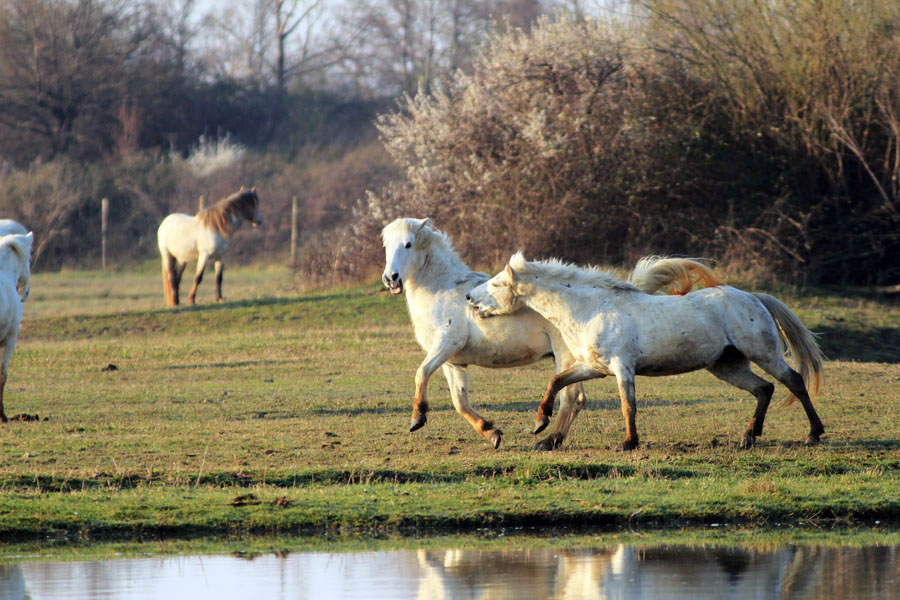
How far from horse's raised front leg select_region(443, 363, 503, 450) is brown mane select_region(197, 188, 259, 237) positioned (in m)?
14.3

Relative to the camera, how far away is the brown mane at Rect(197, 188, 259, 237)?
75.9 feet

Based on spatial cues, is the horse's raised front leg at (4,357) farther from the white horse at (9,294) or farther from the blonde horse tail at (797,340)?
the blonde horse tail at (797,340)

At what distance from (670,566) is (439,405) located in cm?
592

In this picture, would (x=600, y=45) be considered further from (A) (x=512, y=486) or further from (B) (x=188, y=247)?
(A) (x=512, y=486)

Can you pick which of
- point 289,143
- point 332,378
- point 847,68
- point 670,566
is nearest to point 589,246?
point 847,68

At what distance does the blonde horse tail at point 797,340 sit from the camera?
9.76 m

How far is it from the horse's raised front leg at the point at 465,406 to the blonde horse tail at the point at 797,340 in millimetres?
2510

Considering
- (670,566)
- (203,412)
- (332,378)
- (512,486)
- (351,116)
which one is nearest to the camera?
(670,566)

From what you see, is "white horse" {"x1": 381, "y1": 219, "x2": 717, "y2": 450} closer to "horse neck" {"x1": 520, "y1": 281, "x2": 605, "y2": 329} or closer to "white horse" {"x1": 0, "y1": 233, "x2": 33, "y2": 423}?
"horse neck" {"x1": 520, "y1": 281, "x2": 605, "y2": 329}

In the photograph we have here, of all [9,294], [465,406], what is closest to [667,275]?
[465,406]

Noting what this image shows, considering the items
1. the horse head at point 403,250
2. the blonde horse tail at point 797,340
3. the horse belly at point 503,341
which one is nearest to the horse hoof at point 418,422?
the horse belly at point 503,341

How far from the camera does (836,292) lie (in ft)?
75.0

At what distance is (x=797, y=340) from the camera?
9789 mm

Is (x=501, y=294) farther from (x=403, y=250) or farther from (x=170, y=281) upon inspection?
(x=170, y=281)
